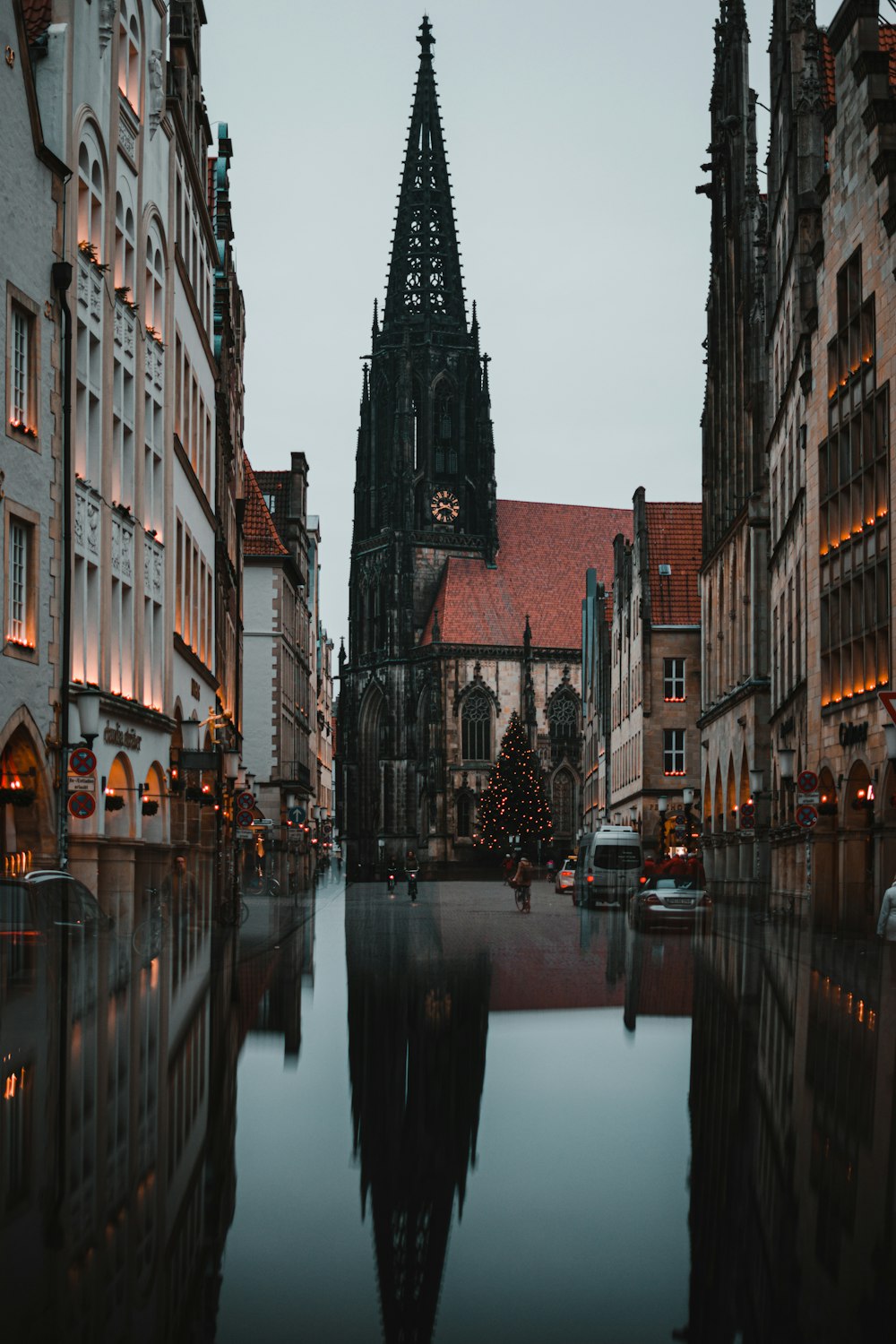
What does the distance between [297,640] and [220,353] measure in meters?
38.2

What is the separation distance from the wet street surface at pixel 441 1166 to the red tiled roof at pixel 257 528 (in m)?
56.7

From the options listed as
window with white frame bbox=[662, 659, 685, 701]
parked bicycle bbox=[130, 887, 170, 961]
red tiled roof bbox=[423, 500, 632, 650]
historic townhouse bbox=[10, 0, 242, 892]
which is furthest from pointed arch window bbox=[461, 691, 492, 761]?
parked bicycle bbox=[130, 887, 170, 961]

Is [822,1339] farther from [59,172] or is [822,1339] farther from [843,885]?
[843,885]

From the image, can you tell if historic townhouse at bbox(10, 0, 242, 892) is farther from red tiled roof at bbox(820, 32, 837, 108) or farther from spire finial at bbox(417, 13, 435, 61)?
spire finial at bbox(417, 13, 435, 61)

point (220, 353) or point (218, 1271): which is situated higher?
point (220, 353)

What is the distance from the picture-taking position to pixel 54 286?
25438mm

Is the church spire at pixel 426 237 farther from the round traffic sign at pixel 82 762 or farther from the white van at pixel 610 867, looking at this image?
the round traffic sign at pixel 82 762

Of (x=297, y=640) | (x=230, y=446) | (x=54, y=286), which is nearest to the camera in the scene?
(x=54, y=286)

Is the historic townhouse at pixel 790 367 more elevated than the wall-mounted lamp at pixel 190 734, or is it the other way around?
the historic townhouse at pixel 790 367

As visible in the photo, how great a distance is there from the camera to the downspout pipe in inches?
987

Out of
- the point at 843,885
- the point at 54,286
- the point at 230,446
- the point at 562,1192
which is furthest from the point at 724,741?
the point at 562,1192

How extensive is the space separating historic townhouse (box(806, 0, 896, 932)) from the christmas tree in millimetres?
83992

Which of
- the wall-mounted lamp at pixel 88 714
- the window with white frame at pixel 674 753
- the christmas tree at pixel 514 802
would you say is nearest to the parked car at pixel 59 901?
the wall-mounted lamp at pixel 88 714

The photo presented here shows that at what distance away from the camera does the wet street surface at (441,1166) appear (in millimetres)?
5297
